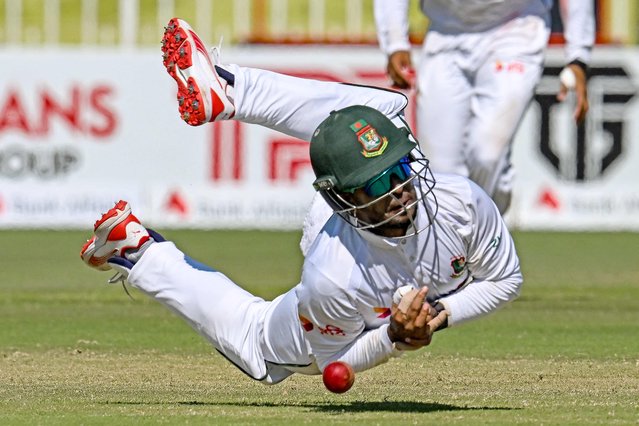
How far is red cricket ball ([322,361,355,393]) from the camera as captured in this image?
4.50 metres

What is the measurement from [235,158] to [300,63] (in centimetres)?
98

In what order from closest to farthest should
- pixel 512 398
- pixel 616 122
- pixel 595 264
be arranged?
pixel 512 398 → pixel 595 264 → pixel 616 122

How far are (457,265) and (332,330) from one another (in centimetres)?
43

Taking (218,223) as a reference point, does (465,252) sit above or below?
above

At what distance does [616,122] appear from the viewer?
1266 cm

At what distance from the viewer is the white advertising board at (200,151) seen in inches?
500

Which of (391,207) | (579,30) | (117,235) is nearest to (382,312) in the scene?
(391,207)

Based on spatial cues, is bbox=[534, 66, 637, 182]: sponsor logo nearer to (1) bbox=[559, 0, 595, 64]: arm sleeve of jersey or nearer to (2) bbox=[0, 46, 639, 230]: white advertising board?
(2) bbox=[0, 46, 639, 230]: white advertising board

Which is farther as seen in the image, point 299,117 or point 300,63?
point 300,63

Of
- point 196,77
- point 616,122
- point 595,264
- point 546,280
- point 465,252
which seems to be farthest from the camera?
point 616,122

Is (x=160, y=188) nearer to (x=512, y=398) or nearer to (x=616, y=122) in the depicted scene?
(x=616, y=122)

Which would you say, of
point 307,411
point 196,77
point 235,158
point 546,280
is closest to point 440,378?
point 307,411

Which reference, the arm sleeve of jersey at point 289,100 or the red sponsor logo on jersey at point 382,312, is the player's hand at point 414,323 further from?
the arm sleeve of jersey at point 289,100

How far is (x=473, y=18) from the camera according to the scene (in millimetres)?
7453
